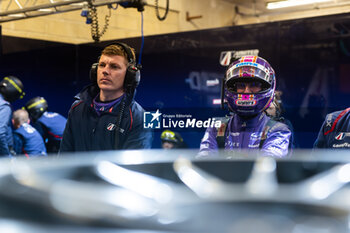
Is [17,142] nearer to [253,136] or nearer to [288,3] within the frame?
[253,136]

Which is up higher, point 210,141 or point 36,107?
point 36,107

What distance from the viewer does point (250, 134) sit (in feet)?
9.21

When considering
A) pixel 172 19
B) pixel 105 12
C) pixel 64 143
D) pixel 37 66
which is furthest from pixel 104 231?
pixel 172 19

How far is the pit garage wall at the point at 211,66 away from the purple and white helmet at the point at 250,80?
1.69 meters

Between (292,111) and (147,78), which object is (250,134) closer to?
(292,111)

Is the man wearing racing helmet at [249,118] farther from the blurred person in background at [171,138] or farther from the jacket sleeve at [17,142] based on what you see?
the jacket sleeve at [17,142]

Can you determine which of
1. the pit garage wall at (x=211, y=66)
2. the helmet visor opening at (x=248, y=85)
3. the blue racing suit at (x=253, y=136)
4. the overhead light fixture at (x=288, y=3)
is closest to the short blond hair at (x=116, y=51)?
the helmet visor opening at (x=248, y=85)

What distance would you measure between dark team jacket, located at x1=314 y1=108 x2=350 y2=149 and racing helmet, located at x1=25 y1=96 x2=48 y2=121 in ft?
13.3

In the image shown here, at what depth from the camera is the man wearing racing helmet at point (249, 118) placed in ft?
8.93

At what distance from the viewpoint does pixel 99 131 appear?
11.8 ft

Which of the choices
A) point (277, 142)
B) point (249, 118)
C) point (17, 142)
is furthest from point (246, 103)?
point (17, 142)

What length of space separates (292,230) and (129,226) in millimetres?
116

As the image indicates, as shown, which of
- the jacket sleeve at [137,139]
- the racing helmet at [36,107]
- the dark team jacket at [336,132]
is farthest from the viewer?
the racing helmet at [36,107]

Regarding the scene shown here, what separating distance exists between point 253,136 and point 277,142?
0.57 ft
